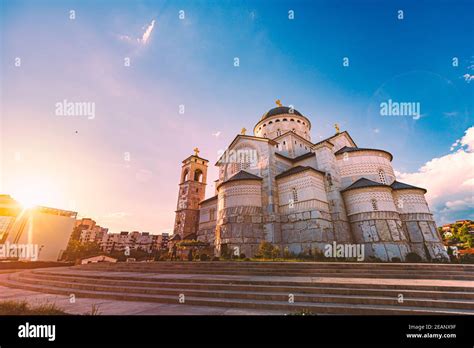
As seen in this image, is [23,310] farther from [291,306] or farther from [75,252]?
[75,252]

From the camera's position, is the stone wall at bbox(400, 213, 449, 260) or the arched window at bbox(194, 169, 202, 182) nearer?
the stone wall at bbox(400, 213, 449, 260)

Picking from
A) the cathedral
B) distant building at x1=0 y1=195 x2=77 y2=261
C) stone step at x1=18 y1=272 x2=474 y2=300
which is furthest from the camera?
distant building at x1=0 y1=195 x2=77 y2=261

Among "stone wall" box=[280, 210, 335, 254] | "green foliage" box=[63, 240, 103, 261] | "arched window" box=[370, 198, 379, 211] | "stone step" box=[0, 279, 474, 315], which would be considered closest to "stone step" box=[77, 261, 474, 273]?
"stone step" box=[0, 279, 474, 315]

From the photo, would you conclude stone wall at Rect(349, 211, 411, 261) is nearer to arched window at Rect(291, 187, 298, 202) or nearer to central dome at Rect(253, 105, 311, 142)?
arched window at Rect(291, 187, 298, 202)

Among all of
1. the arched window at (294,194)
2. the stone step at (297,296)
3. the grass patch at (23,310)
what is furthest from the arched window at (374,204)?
the grass patch at (23,310)

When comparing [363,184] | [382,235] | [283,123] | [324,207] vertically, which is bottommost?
[382,235]

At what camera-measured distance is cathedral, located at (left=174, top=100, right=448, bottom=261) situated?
18.3 metres

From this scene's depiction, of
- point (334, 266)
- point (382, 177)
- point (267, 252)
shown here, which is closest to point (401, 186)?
point (382, 177)

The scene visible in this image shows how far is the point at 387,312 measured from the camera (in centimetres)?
474

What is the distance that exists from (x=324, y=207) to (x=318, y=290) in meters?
14.8

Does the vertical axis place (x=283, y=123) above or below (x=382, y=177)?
above

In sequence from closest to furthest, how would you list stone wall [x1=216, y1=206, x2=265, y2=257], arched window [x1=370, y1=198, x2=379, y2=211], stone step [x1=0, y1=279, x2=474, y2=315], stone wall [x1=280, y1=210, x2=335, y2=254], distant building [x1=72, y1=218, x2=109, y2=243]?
stone step [x1=0, y1=279, x2=474, y2=315], stone wall [x1=280, y1=210, x2=335, y2=254], arched window [x1=370, y1=198, x2=379, y2=211], stone wall [x1=216, y1=206, x2=265, y2=257], distant building [x1=72, y1=218, x2=109, y2=243]

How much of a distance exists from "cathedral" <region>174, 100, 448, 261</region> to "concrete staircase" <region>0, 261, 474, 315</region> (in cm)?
901

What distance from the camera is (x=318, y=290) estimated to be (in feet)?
20.5
